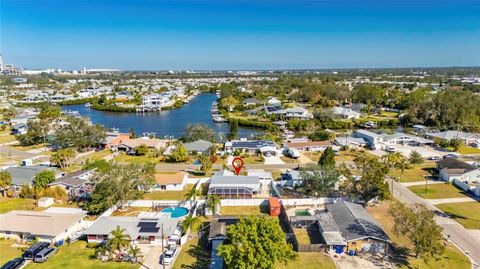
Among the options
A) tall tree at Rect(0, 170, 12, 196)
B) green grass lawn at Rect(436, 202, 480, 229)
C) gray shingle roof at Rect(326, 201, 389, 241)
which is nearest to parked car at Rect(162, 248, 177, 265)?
gray shingle roof at Rect(326, 201, 389, 241)

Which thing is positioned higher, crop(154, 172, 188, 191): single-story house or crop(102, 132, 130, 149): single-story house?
crop(102, 132, 130, 149): single-story house

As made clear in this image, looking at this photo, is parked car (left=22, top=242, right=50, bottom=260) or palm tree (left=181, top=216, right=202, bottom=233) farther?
palm tree (left=181, top=216, right=202, bottom=233)

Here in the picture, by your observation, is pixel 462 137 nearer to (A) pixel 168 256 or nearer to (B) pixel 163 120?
(A) pixel 168 256

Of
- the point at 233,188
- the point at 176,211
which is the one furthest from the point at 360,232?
the point at 176,211

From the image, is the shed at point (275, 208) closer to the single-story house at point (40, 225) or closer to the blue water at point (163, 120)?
the single-story house at point (40, 225)

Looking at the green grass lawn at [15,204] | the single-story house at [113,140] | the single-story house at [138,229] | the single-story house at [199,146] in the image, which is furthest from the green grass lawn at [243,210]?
the single-story house at [113,140]

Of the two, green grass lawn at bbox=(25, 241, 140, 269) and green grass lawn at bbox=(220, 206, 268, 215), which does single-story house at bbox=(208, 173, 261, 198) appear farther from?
green grass lawn at bbox=(25, 241, 140, 269)

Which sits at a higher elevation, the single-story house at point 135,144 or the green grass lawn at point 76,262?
the single-story house at point 135,144
